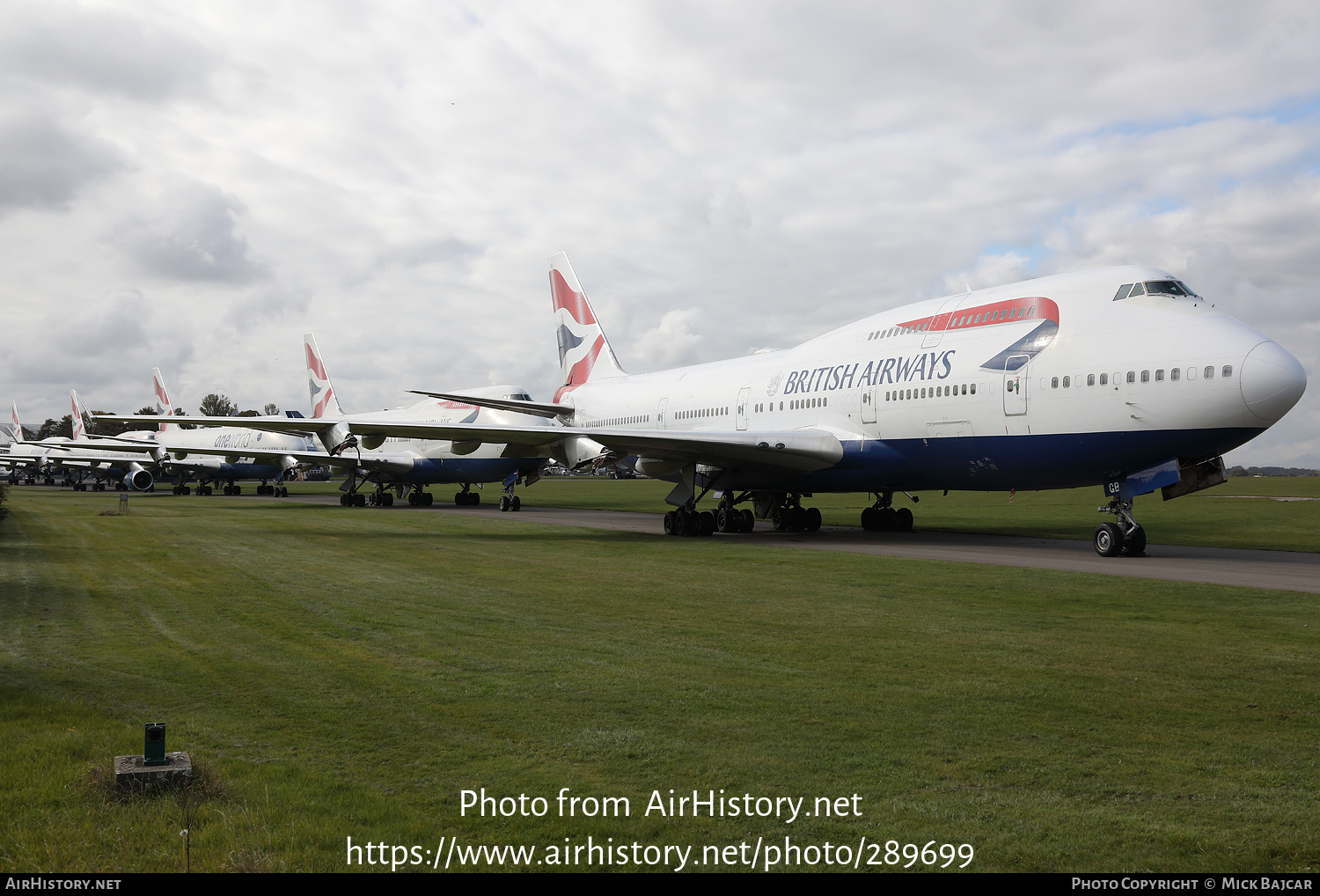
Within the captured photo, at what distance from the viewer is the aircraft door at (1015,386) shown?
16.6m

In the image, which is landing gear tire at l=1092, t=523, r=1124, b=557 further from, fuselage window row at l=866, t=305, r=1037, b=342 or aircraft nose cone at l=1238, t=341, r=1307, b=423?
fuselage window row at l=866, t=305, r=1037, b=342

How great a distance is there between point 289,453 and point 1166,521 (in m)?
43.8

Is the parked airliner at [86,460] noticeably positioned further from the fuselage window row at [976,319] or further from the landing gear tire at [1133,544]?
the landing gear tire at [1133,544]

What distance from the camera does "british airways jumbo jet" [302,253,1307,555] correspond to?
1464 cm

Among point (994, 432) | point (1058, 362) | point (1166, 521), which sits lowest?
point (1166, 521)

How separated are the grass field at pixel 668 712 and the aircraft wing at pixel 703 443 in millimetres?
8362

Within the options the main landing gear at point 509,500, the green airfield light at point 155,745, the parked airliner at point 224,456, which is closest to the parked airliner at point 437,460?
the main landing gear at point 509,500

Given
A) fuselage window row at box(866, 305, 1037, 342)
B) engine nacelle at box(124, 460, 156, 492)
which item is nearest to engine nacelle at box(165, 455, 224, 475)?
engine nacelle at box(124, 460, 156, 492)

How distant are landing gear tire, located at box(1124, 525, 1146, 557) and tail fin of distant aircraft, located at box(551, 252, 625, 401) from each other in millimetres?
20965

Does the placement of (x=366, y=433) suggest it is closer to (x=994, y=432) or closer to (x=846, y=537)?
(x=846, y=537)

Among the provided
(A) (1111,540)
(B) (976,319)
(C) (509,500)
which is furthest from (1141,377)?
(C) (509,500)

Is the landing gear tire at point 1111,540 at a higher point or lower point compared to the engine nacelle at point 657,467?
lower
